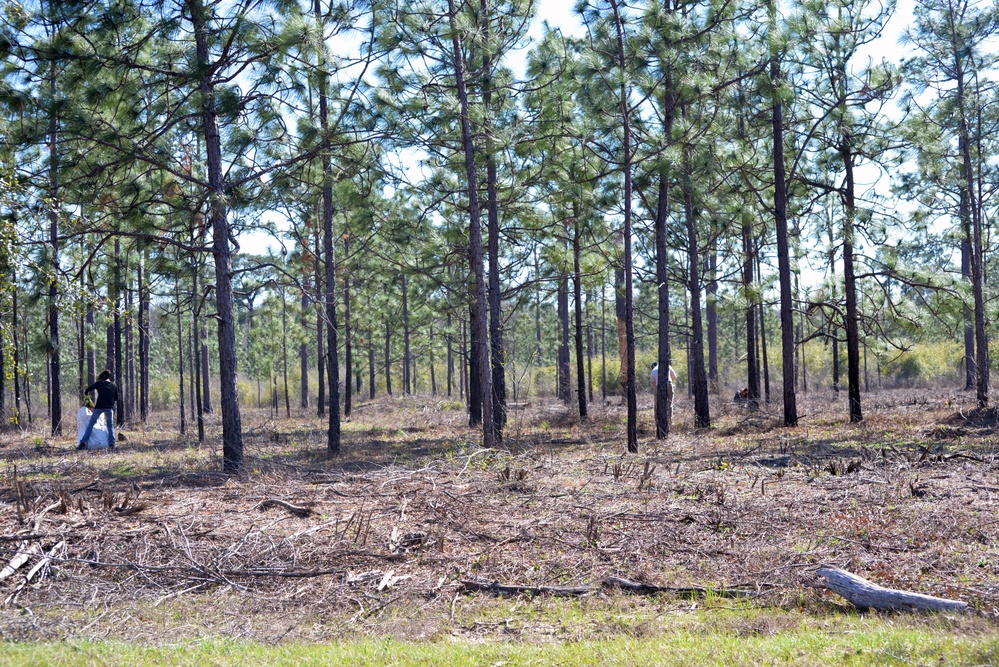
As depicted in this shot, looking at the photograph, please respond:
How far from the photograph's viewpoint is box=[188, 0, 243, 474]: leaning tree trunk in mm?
11211

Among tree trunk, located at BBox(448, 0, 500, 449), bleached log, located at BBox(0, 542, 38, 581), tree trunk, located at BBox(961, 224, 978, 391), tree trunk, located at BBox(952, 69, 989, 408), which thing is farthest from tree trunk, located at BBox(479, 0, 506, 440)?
tree trunk, located at BBox(952, 69, 989, 408)

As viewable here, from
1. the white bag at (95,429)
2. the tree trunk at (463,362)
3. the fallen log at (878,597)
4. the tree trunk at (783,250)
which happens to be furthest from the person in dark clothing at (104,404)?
the fallen log at (878,597)

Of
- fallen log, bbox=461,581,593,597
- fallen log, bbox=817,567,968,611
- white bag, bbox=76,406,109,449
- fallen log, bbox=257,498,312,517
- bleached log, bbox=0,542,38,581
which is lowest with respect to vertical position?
fallen log, bbox=461,581,593,597

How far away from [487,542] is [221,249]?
22.1 ft

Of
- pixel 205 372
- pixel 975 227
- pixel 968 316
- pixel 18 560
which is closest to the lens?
pixel 18 560

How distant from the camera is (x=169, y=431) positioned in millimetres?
23078

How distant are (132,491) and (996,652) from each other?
345 inches

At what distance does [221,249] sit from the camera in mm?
11797

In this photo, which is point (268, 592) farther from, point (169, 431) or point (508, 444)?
point (169, 431)

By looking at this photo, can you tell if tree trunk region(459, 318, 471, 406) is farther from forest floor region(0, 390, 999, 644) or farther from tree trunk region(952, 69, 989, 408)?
forest floor region(0, 390, 999, 644)

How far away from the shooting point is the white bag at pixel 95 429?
659 inches

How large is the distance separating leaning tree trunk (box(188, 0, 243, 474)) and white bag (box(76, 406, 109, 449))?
6.35 meters

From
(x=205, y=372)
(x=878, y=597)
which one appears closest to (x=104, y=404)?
(x=205, y=372)

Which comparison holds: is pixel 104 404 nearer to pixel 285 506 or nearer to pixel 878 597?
pixel 285 506
